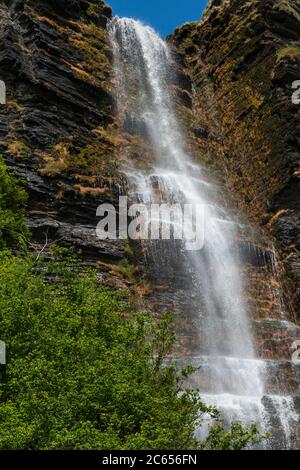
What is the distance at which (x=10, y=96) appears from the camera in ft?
95.4

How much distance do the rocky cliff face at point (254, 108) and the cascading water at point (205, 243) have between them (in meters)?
2.61

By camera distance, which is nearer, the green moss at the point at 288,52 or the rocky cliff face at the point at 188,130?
the rocky cliff face at the point at 188,130

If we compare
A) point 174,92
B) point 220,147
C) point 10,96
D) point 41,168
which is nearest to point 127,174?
point 41,168

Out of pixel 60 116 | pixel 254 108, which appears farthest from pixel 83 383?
pixel 254 108

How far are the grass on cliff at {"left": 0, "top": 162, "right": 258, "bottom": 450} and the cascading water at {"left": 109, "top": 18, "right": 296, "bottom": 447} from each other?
6006 mm

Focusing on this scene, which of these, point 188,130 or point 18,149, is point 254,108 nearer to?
point 188,130

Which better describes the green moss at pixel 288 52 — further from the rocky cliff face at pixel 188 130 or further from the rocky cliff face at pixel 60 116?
the rocky cliff face at pixel 60 116

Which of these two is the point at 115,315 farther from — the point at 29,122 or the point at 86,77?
the point at 86,77

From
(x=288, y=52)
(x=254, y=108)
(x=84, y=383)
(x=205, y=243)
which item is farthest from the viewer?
(x=254, y=108)

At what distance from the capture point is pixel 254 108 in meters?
36.2

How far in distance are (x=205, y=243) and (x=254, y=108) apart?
14.1 metres

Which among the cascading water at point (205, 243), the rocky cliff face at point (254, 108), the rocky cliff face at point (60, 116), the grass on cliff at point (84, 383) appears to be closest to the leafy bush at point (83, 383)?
the grass on cliff at point (84, 383)

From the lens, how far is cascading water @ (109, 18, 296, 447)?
18.9 metres

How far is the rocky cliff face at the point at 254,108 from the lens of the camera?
3111 centimetres
